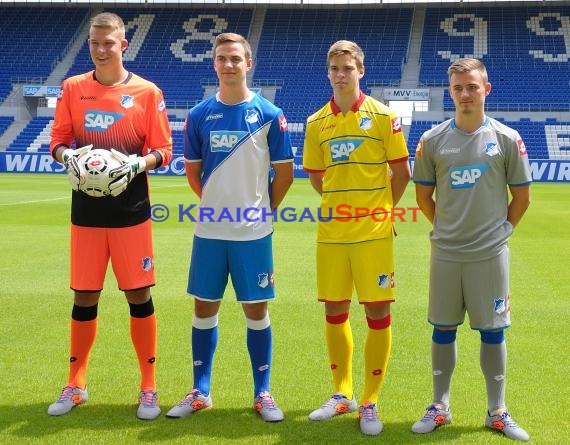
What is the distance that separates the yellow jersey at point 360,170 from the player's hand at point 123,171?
3.56 feet

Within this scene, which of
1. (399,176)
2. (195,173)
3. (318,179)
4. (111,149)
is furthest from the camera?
(318,179)

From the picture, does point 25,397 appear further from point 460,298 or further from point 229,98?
point 460,298

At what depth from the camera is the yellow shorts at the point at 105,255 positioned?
396 cm

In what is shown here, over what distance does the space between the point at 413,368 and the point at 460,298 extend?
116cm

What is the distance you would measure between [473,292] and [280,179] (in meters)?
1.29

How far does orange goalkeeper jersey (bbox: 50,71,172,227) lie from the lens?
12.9 ft

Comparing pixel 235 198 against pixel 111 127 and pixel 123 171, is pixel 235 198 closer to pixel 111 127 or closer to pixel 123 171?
pixel 123 171

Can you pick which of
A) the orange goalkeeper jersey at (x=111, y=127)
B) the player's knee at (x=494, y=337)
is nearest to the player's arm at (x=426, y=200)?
the player's knee at (x=494, y=337)

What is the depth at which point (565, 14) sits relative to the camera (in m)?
38.6

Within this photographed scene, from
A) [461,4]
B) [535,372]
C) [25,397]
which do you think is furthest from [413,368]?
[461,4]

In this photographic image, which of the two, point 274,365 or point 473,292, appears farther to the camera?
point 274,365

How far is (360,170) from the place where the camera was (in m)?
3.88

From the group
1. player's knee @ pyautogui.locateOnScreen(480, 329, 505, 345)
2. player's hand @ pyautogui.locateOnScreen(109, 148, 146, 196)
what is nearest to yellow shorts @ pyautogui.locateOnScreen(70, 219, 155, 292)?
player's hand @ pyautogui.locateOnScreen(109, 148, 146, 196)

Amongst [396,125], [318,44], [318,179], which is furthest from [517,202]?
[318,44]
